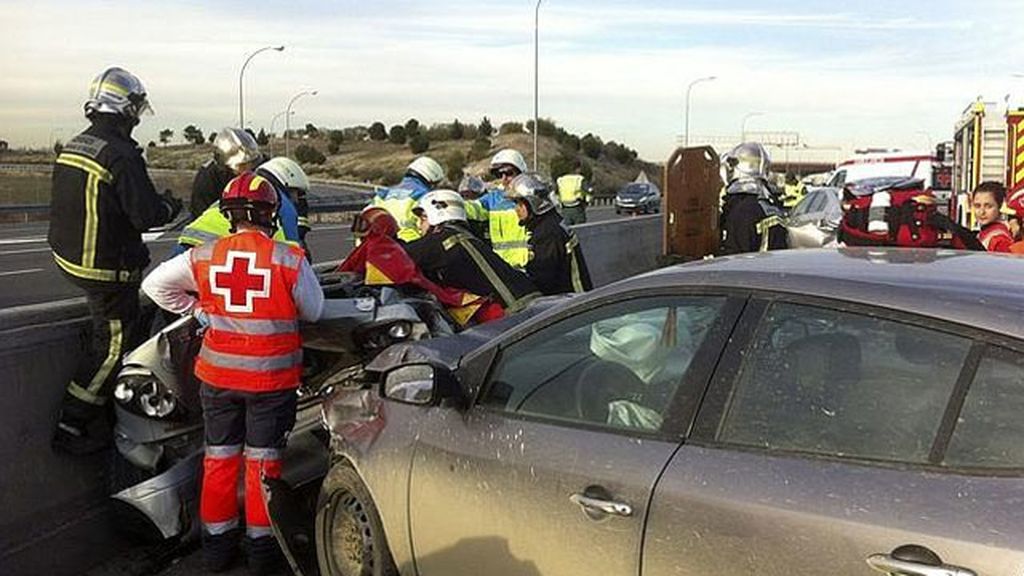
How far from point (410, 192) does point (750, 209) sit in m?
2.86

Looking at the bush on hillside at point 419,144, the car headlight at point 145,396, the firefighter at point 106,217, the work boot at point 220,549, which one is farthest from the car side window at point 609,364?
the bush on hillside at point 419,144

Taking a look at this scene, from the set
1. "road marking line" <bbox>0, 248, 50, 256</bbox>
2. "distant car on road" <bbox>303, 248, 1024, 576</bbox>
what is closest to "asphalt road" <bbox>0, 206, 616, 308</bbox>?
"road marking line" <bbox>0, 248, 50, 256</bbox>

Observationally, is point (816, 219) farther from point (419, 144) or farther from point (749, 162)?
point (419, 144)

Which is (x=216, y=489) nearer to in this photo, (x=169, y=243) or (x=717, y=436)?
(x=717, y=436)

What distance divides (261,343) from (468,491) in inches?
56.3

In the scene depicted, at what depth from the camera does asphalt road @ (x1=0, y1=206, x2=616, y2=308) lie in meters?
13.7

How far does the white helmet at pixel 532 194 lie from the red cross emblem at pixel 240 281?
3.17 meters

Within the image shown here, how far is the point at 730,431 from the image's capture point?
2627 millimetres

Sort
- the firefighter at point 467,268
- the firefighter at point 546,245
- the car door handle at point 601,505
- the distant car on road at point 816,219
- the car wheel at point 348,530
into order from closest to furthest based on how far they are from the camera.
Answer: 1. the car door handle at point 601,505
2. the car wheel at point 348,530
3. the firefighter at point 467,268
4. the firefighter at point 546,245
5. the distant car on road at point 816,219

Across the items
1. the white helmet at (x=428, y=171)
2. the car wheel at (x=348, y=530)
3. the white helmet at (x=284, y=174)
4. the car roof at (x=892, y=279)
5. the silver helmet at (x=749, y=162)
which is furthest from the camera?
the white helmet at (x=428, y=171)

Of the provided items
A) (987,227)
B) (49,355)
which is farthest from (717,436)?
(987,227)

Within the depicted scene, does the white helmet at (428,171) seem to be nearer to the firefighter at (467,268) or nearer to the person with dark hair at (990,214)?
the firefighter at (467,268)

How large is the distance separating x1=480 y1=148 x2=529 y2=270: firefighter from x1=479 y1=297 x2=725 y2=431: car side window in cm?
398

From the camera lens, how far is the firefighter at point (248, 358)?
4.24m
